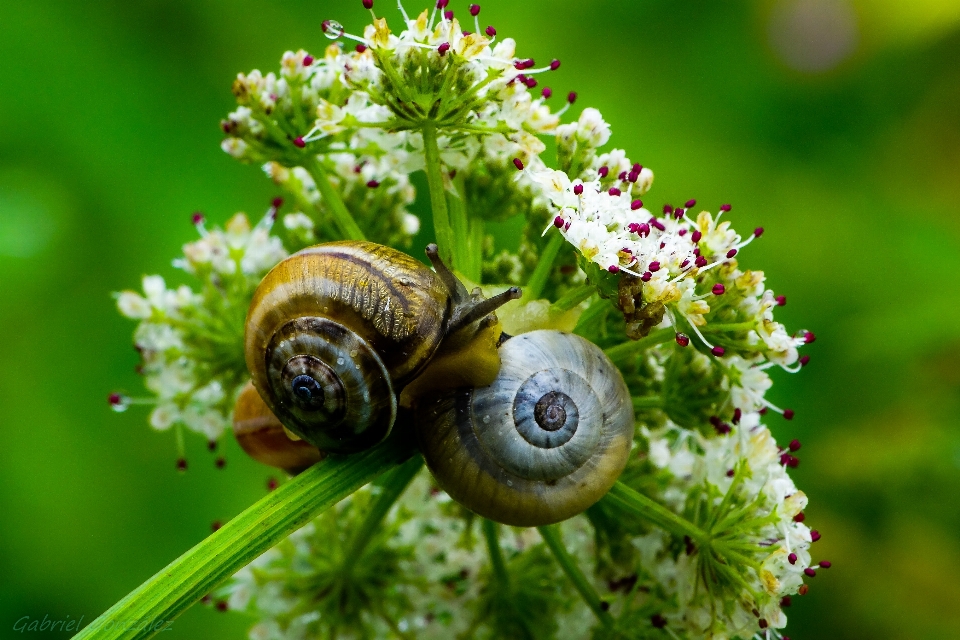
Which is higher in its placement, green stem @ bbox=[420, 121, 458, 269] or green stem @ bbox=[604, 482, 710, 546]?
green stem @ bbox=[420, 121, 458, 269]

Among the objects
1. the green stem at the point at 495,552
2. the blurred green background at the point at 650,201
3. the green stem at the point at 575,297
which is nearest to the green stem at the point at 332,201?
the green stem at the point at 575,297

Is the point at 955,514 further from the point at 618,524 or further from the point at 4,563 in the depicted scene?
the point at 4,563

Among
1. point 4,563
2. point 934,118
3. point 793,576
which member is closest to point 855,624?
point 793,576

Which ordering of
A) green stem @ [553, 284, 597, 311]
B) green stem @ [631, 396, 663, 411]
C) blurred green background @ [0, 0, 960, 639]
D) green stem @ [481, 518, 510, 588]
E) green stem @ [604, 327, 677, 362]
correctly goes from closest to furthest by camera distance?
1. green stem @ [553, 284, 597, 311]
2. green stem @ [604, 327, 677, 362]
3. green stem @ [631, 396, 663, 411]
4. green stem @ [481, 518, 510, 588]
5. blurred green background @ [0, 0, 960, 639]

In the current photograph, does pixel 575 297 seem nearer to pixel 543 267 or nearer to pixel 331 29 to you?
pixel 543 267

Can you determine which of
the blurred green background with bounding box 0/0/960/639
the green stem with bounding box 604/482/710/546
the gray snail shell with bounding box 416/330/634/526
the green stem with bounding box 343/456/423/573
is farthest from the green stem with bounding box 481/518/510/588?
the blurred green background with bounding box 0/0/960/639

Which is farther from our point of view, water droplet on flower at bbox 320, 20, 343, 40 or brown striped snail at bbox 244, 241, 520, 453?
water droplet on flower at bbox 320, 20, 343, 40

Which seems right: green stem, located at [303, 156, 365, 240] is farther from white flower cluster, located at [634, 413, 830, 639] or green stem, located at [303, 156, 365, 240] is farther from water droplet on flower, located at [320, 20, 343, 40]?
white flower cluster, located at [634, 413, 830, 639]

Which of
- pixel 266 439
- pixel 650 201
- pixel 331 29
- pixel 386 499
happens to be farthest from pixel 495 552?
pixel 650 201
